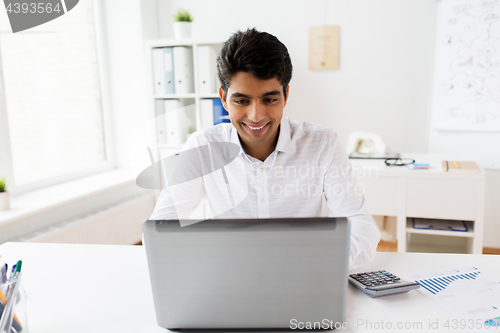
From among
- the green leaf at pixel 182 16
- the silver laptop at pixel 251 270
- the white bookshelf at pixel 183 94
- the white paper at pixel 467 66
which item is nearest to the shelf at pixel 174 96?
the white bookshelf at pixel 183 94

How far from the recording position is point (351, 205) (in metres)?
1.25

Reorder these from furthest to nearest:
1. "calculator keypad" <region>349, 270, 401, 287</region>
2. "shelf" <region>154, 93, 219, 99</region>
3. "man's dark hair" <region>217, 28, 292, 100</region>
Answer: "shelf" <region>154, 93, 219, 99</region>
"man's dark hair" <region>217, 28, 292, 100</region>
"calculator keypad" <region>349, 270, 401, 287</region>

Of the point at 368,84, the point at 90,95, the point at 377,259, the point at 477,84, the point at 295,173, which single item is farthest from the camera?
the point at 90,95

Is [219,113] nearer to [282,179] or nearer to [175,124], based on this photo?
[175,124]

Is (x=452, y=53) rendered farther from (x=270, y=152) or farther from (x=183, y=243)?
(x=183, y=243)

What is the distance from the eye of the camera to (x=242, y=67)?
1205 mm

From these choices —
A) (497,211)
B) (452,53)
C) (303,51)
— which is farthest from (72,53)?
(497,211)

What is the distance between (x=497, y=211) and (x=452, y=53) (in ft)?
3.64

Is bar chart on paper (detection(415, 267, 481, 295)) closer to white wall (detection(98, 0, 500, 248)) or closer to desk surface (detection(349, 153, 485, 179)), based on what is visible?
desk surface (detection(349, 153, 485, 179))

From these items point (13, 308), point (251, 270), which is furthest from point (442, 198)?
point (13, 308)

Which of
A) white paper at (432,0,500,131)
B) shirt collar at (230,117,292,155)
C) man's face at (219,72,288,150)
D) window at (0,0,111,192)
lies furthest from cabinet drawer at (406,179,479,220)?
window at (0,0,111,192)

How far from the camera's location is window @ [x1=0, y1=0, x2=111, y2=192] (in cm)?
242

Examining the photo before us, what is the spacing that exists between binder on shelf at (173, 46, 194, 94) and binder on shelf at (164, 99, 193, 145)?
12 cm

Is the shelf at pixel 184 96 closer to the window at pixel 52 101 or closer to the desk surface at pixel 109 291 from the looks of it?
the window at pixel 52 101
